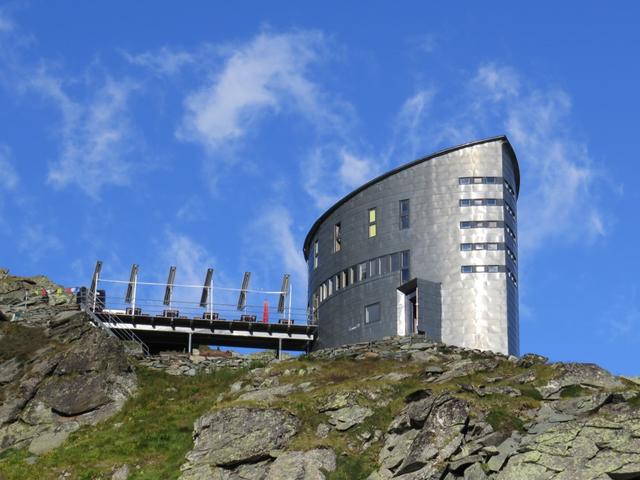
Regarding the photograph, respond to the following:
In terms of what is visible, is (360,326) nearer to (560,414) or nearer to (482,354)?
(482,354)

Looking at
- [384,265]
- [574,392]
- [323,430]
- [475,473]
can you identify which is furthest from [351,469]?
[384,265]

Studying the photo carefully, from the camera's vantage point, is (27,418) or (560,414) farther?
(27,418)

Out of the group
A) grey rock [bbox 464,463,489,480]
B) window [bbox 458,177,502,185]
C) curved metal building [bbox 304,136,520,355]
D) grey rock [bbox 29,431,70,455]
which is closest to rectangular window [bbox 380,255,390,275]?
curved metal building [bbox 304,136,520,355]

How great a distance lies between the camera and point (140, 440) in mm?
59875

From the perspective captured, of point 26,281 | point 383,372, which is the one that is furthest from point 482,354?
point 26,281

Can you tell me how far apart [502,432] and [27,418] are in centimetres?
3230

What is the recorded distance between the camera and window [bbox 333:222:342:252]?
276 feet

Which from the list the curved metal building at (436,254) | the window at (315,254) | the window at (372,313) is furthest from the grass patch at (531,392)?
the window at (315,254)

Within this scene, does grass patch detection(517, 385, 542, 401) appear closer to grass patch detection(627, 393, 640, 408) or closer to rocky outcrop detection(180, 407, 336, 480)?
grass patch detection(627, 393, 640, 408)

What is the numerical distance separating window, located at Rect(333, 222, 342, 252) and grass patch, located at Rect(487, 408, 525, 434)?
1348 inches

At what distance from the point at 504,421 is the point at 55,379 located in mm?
33016

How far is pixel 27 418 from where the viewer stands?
66.6 metres

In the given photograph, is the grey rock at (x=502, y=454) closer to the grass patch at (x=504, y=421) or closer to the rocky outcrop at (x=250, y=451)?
the grass patch at (x=504, y=421)

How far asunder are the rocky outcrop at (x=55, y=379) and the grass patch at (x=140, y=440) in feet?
4.79
